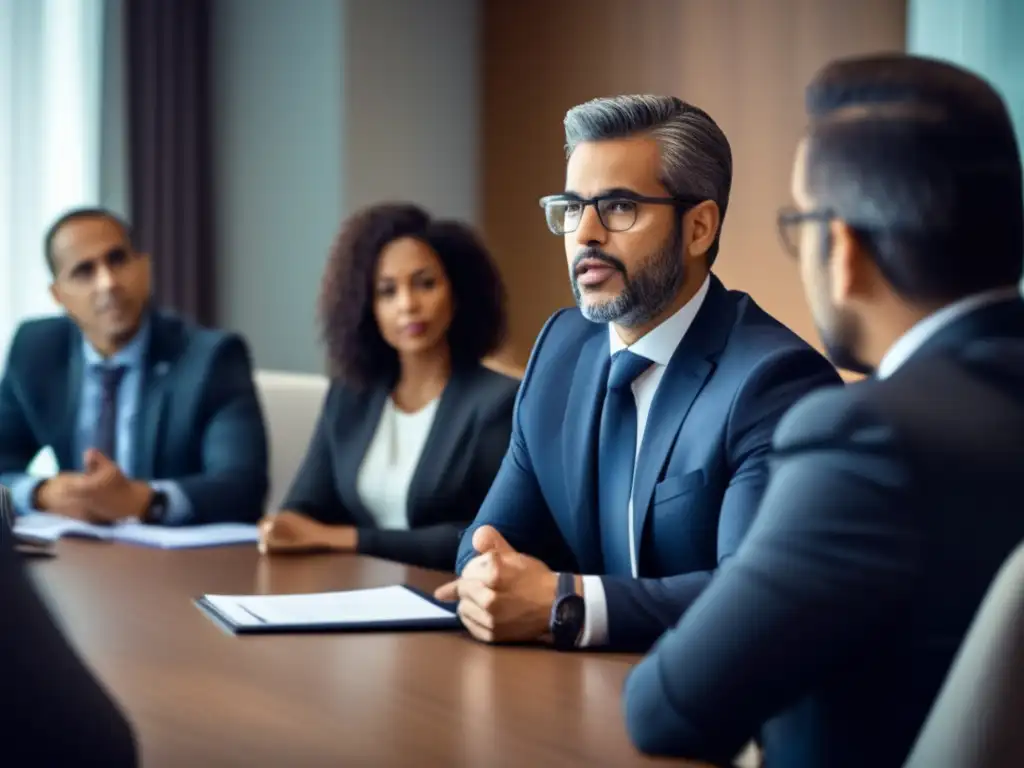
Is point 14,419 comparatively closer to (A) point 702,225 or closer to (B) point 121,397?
(B) point 121,397

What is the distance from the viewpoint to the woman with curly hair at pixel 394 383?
A: 2166 mm

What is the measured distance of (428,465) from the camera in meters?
2.19

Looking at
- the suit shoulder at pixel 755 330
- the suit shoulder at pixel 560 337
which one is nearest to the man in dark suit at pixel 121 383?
the suit shoulder at pixel 560 337

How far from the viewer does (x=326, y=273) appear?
2.72 meters

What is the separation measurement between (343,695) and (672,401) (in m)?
0.45

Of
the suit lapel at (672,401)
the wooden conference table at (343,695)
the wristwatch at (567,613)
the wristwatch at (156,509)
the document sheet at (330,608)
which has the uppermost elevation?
the suit lapel at (672,401)

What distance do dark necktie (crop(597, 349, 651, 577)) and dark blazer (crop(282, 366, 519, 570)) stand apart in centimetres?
21

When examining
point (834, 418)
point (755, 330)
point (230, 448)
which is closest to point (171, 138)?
point (230, 448)

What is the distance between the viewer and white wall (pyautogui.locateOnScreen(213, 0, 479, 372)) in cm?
398

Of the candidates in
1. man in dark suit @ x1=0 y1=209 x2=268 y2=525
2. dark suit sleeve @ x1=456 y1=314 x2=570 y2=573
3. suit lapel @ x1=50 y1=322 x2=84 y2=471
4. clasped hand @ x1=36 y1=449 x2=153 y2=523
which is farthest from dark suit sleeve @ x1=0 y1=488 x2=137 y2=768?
suit lapel @ x1=50 y1=322 x2=84 y2=471

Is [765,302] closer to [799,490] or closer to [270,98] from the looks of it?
[799,490]

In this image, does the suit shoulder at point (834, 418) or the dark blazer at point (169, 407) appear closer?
the suit shoulder at point (834, 418)

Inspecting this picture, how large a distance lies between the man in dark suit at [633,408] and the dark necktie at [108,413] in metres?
1.66

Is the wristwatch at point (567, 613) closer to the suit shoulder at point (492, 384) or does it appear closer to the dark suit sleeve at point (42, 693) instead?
the suit shoulder at point (492, 384)
